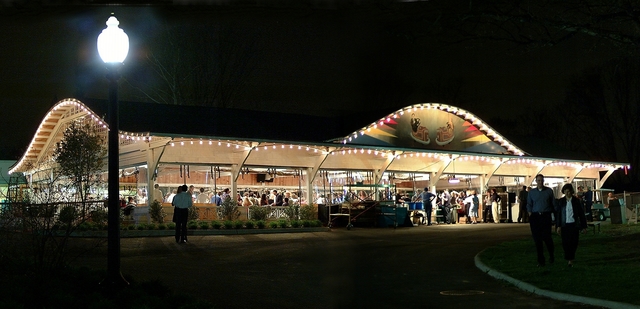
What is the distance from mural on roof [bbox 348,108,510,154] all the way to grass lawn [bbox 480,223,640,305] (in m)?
12.4

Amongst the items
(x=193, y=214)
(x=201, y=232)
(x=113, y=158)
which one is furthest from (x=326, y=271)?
(x=193, y=214)

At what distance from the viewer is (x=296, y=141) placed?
87.3 ft

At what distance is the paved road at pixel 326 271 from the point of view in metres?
10.2

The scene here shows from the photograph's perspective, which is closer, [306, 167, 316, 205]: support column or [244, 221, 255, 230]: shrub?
[244, 221, 255, 230]: shrub

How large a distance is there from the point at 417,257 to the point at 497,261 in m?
2.19

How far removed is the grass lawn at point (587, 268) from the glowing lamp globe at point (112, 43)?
23.7ft

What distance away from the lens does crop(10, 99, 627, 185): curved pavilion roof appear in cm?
2595

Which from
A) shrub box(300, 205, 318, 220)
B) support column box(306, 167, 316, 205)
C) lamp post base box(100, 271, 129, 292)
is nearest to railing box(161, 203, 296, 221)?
shrub box(300, 205, 318, 220)

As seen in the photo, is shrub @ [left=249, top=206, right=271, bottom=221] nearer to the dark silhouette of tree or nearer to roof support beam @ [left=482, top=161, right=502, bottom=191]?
the dark silhouette of tree

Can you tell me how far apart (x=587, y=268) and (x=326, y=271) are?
4.77 metres

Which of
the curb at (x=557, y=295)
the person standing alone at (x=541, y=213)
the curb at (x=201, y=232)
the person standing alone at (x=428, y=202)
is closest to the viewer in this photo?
the curb at (x=557, y=295)

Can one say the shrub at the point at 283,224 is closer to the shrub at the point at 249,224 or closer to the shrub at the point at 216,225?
the shrub at the point at 249,224

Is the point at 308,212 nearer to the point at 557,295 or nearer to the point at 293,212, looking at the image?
the point at 293,212

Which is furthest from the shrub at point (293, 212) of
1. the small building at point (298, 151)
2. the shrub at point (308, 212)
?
the small building at point (298, 151)
